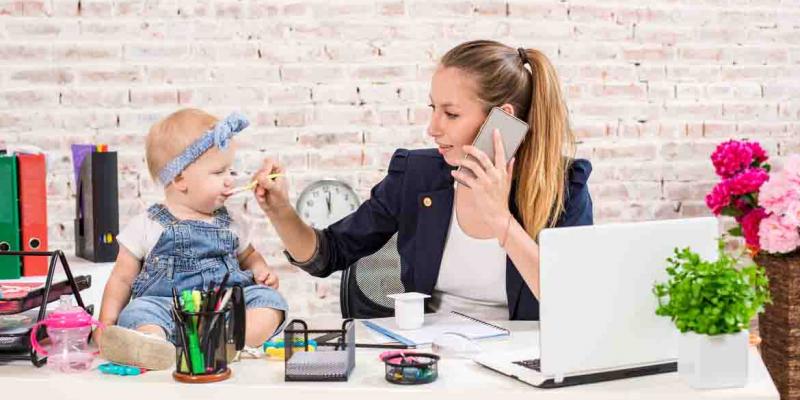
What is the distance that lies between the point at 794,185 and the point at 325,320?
175cm

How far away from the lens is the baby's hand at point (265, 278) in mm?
2156

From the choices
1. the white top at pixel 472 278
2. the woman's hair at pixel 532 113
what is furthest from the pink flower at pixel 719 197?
Answer: the white top at pixel 472 278

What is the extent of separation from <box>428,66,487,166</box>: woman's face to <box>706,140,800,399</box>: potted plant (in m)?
1.34

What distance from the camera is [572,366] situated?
4.76 feet

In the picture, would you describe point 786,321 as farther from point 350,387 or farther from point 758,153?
point 350,387

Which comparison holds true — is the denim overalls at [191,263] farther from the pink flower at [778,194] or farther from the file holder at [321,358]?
the pink flower at [778,194]

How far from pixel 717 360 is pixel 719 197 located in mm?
2179

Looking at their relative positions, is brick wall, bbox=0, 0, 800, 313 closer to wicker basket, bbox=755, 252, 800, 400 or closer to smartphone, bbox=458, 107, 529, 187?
wicker basket, bbox=755, 252, 800, 400

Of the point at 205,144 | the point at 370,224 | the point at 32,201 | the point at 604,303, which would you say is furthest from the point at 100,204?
the point at 604,303

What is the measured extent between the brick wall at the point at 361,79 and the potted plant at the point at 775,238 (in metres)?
0.35

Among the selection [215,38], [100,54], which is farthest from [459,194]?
[100,54]

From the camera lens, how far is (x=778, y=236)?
10.0ft

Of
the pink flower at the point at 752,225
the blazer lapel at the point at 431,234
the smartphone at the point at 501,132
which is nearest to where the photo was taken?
the smartphone at the point at 501,132

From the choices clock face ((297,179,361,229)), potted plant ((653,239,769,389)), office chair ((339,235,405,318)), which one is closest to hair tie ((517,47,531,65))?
office chair ((339,235,405,318))
